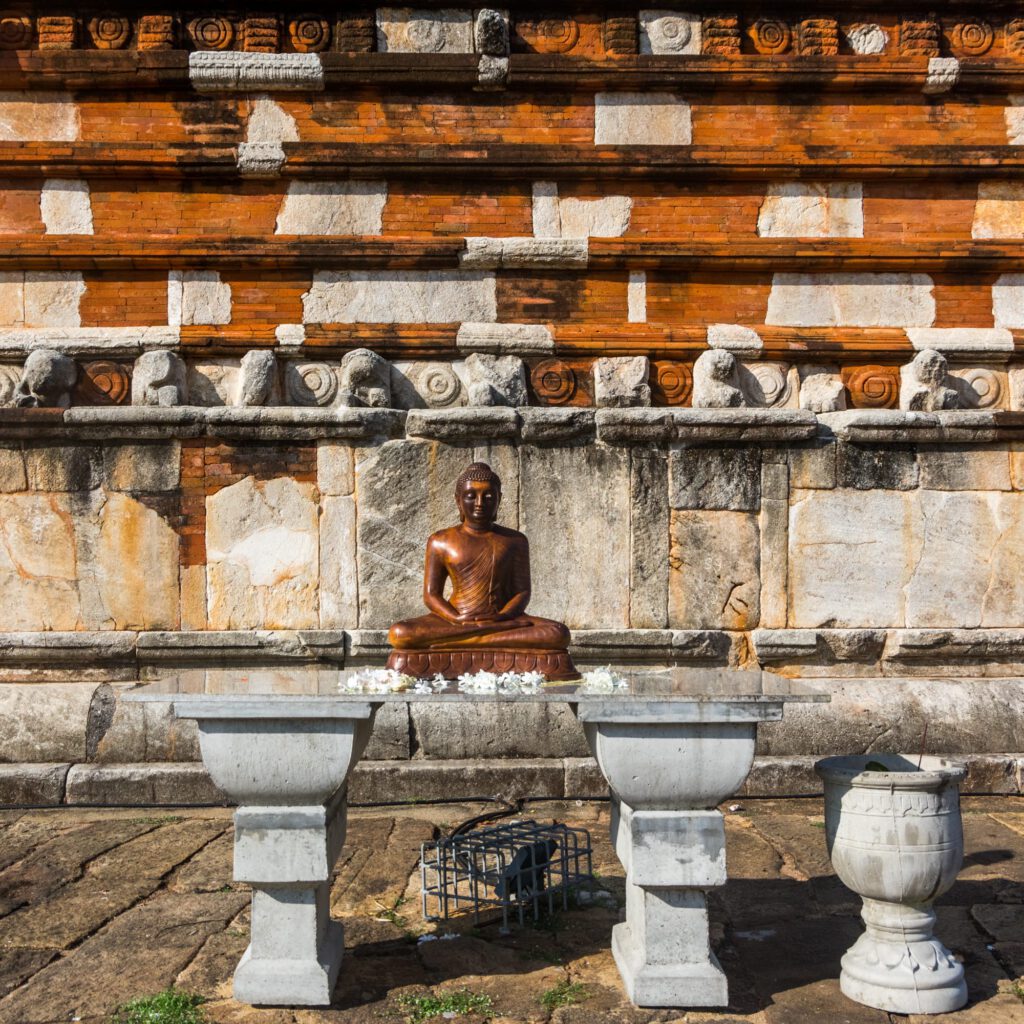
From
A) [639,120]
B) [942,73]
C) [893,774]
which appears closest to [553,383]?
[639,120]

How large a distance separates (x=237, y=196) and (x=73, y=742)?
154 inches

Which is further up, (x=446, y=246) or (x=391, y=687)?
(x=446, y=246)

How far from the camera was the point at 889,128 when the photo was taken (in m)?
7.88

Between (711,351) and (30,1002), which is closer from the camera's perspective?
(30,1002)

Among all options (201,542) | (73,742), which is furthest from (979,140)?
(73,742)

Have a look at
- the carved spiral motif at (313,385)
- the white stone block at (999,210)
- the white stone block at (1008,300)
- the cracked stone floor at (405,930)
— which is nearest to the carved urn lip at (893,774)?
the cracked stone floor at (405,930)

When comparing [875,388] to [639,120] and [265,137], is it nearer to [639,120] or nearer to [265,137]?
[639,120]

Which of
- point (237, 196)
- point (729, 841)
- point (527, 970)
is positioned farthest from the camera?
point (237, 196)

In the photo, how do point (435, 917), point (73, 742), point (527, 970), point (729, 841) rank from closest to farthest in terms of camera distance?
point (527, 970) → point (435, 917) → point (729, 841) → point (73, 742)

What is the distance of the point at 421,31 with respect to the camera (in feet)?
25.7

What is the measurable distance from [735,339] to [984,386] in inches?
70.8

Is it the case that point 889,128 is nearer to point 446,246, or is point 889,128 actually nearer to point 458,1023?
point 446,246

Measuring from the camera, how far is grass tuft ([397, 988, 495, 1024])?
356 cm

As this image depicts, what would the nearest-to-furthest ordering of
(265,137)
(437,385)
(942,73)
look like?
(437,385)
(265,137)
(942,73)
